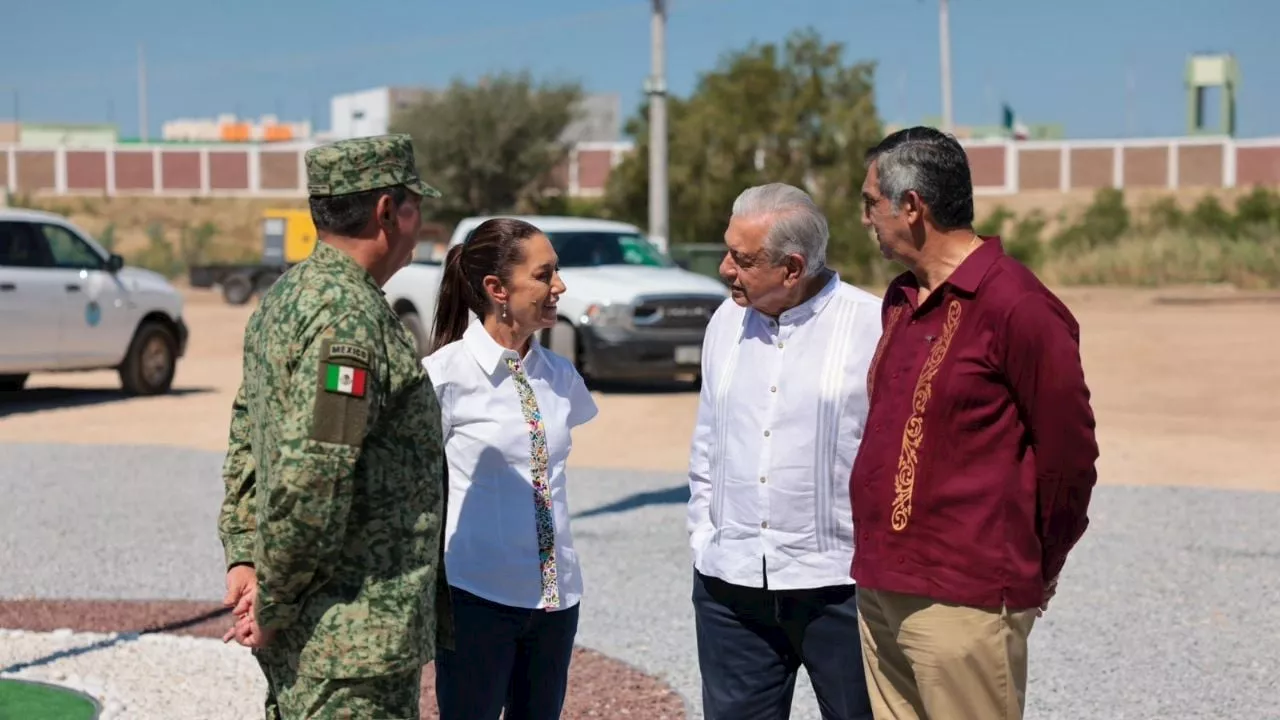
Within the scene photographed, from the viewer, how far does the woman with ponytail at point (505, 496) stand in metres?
4.07

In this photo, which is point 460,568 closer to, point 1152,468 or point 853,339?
point 853,339

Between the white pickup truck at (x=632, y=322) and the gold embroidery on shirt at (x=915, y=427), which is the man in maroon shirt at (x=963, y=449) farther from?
the white pickup truck at (x=632, y=322)

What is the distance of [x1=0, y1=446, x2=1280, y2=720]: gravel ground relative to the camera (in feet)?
21.4

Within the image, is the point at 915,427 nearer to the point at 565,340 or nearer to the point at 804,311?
the point at 804,311

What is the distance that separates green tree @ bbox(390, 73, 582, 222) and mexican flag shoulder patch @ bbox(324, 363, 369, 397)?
200 ft

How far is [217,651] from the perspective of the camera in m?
6.79

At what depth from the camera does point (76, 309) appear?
1700 centimetres

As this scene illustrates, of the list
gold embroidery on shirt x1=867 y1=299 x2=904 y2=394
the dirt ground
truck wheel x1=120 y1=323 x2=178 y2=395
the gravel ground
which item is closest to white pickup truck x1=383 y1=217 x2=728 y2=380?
the dirt ground

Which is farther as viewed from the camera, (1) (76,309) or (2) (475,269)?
(1) (76,309)

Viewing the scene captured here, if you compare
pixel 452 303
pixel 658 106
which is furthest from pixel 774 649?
pixel 658 106

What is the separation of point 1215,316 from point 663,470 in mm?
19699

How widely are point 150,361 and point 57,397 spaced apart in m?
1.21

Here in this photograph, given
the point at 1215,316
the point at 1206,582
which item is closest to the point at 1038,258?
the point at 1215,316

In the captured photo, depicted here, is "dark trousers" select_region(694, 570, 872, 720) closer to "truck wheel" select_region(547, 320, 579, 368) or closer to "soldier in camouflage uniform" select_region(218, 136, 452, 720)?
"soldier in camouflage uniform" select_region(218, 136, 452, 720)
